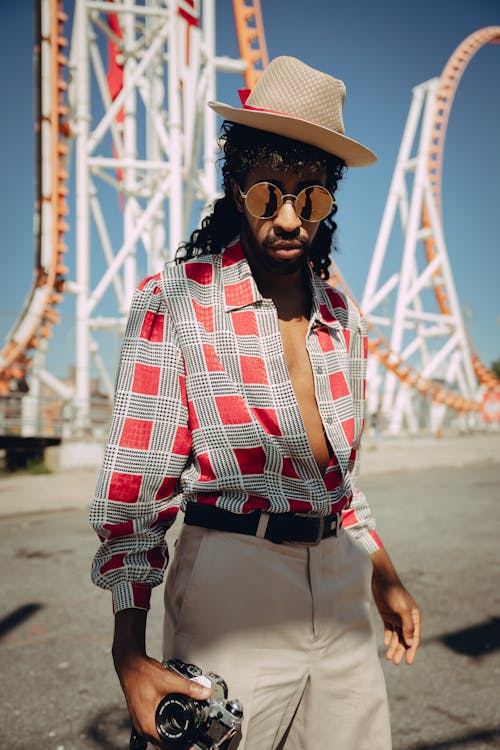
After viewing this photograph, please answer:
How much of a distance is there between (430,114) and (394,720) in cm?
2254

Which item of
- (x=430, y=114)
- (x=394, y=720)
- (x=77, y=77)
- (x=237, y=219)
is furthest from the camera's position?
(x=430, y=114)

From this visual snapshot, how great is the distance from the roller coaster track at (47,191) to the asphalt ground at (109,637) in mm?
7469

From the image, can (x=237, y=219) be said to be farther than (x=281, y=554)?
Yes

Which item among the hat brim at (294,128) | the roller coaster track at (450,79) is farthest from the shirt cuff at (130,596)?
the roller coaster track at (450,79)

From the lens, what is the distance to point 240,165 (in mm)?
1491

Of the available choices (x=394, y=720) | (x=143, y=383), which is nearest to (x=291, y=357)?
(x=143, y=383)

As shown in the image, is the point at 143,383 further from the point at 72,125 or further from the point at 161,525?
the point at 72,125

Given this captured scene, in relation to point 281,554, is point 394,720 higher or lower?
lower

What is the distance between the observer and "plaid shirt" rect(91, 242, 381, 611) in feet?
3.96

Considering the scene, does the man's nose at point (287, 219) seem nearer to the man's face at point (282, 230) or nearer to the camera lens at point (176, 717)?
the man's face at point (282, 230)

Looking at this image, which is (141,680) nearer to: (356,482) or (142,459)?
(142,459)

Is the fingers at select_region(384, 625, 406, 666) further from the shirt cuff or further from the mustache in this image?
the mustache

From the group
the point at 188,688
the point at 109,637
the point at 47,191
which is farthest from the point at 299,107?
the point at 47,191

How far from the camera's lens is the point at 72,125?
531 inches
